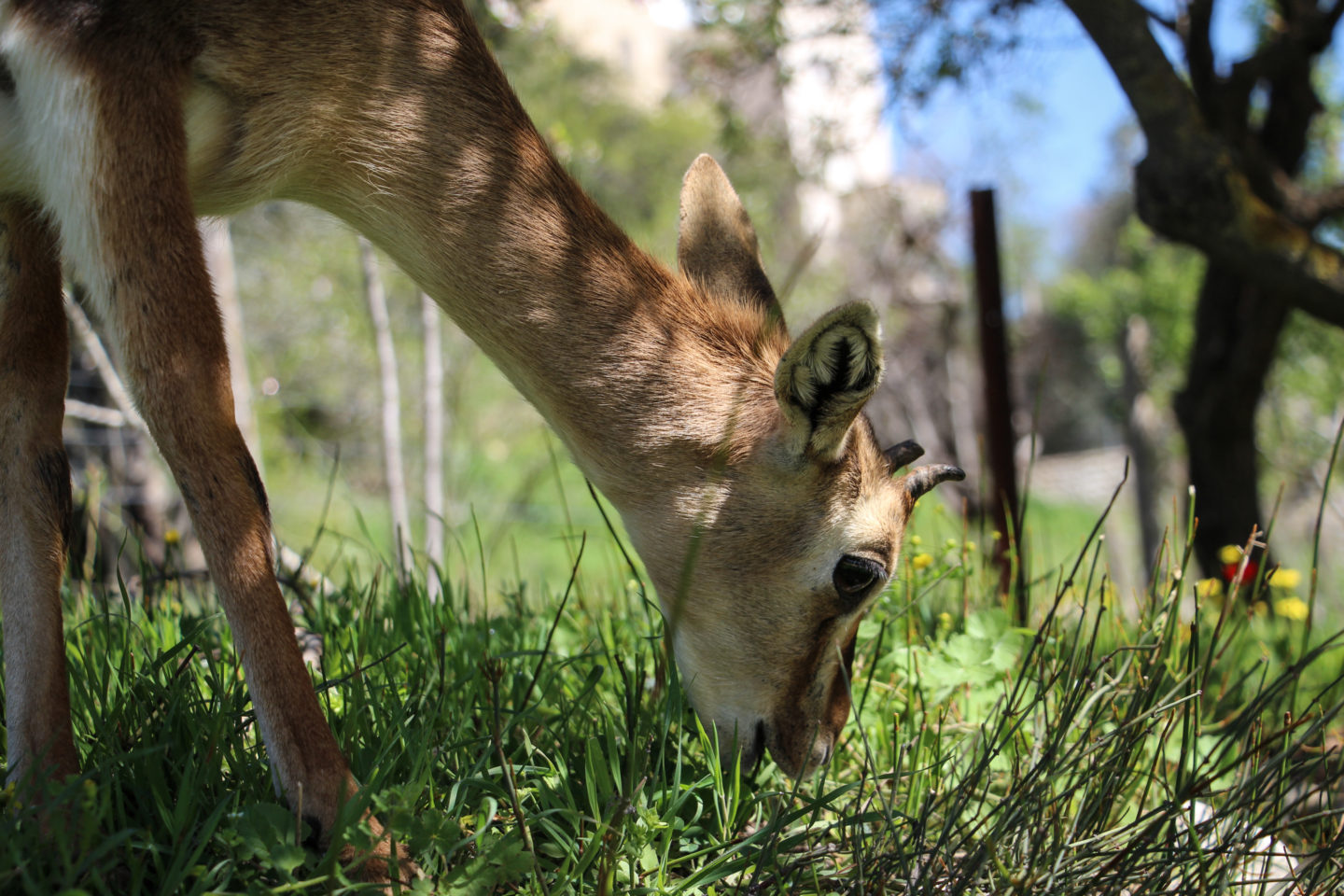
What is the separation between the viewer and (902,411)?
16422 mm

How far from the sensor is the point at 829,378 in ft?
8.53

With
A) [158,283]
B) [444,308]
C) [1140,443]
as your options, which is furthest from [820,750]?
[1140,443]

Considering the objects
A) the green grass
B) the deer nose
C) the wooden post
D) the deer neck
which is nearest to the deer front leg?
the green grass

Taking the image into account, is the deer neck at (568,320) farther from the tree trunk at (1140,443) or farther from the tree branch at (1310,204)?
the tree trunk at (1140,443)

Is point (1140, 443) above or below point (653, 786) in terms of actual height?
below

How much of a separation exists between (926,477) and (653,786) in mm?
1273

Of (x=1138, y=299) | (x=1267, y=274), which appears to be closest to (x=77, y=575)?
(x=1267, y=274)

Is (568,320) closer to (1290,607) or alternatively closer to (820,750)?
(820,750)

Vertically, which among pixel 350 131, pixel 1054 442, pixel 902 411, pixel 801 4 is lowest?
pixel 1054 442

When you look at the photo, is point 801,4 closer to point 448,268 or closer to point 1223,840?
point 448,268

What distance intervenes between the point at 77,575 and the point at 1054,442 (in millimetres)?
37147

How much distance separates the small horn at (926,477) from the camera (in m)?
2.98

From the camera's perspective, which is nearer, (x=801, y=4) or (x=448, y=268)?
(x=448, y=268)

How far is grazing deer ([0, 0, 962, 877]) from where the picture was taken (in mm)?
2307
